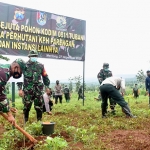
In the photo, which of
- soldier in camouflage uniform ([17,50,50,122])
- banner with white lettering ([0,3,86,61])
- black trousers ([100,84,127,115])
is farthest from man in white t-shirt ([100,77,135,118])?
banner with white lettering ([0,3,86,61])

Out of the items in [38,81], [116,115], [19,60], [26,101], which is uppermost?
[19,60]

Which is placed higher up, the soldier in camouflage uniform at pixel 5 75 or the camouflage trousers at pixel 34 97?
the soldier in camouflage uniform at pixel 5 75

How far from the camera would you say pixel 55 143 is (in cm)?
344

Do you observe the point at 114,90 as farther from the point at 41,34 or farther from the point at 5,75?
the point at 41,34

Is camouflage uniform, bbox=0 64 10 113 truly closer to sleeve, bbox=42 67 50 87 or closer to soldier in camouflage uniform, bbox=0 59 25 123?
soldier in camouflage uniform, bbox=0 59 25 123

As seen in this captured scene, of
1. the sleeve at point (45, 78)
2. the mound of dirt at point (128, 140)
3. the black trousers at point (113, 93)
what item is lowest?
the mound of dirt at point (128, 140)

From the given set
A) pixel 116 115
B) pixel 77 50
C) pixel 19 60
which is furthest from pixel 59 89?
pixel 19 60

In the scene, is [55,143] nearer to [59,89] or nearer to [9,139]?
[9,139]

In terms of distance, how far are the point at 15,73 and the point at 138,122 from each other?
4120mm

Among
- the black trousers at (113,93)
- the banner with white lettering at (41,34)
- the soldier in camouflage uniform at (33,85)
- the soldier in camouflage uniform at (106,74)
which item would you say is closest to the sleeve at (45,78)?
the soldier in camouflage uniform at (33,85)

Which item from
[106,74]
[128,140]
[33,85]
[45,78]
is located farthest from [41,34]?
[128,140]

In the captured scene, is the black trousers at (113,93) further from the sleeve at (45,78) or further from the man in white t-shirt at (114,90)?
the sleeve at (45,78)

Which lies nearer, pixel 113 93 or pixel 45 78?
pixel 45 78

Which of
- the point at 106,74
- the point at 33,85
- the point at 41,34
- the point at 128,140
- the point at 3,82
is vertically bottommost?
the point at 128,140
